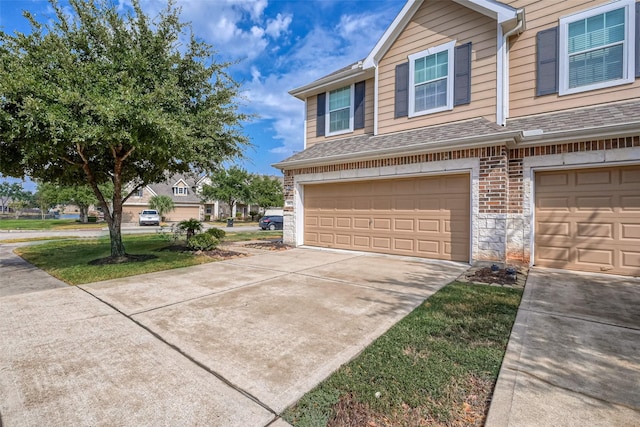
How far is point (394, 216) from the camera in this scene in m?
8.47

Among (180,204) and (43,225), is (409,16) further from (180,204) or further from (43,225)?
(180,204)

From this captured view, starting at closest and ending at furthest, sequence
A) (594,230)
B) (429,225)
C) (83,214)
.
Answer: (594,230)
(429,225)
(83,214)

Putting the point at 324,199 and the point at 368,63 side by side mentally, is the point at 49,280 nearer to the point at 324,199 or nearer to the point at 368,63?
the point at 324,199

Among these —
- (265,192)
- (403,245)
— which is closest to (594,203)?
(403,245)

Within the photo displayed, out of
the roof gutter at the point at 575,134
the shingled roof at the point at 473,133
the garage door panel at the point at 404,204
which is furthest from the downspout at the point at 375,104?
the roof gutter at the point at 575,134

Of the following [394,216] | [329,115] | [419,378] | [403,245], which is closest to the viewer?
[419,378]

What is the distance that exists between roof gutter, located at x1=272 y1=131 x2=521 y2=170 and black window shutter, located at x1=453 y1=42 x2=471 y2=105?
1.71 m

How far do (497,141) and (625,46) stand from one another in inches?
131

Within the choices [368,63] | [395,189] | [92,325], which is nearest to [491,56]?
[368,63]

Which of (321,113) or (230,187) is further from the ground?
(321,113)

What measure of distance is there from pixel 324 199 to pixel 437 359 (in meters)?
7.54

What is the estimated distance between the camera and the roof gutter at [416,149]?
650cm

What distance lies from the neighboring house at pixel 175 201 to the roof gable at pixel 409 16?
31.9 meters

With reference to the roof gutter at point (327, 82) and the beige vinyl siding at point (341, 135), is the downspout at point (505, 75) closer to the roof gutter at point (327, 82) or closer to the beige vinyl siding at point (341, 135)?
the beige vinyl siding at point (341, 135)
